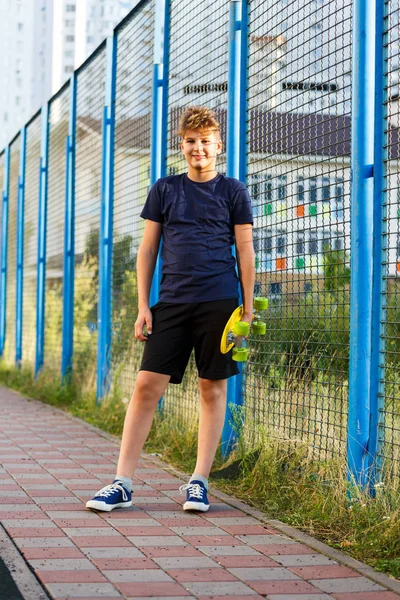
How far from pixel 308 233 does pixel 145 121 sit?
132 inches

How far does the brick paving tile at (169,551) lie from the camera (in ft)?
12.5

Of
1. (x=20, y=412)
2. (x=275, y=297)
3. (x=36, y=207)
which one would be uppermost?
(x=36, y=207)

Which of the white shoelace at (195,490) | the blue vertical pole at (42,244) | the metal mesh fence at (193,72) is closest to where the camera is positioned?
the white shoelace at (195,490)

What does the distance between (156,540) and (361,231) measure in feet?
5.14

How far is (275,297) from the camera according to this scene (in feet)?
18.3

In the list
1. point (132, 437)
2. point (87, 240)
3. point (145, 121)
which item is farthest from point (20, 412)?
point (132, 437)

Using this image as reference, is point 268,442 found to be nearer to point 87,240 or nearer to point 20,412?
point 20,412

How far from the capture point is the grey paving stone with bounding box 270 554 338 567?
12.1 feet

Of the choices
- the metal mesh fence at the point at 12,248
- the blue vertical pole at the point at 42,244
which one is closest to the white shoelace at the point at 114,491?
the blue vertical pole at the point at 42,244

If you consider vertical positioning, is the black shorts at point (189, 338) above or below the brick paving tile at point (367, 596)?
above

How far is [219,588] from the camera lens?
11.0 ft

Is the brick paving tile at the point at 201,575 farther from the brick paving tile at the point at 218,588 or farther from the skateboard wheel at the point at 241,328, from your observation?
the skateboard wheel at the point at 241,328

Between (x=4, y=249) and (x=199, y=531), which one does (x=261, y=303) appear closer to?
(x=199, y=531)

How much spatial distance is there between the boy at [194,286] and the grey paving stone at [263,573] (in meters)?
1.01
